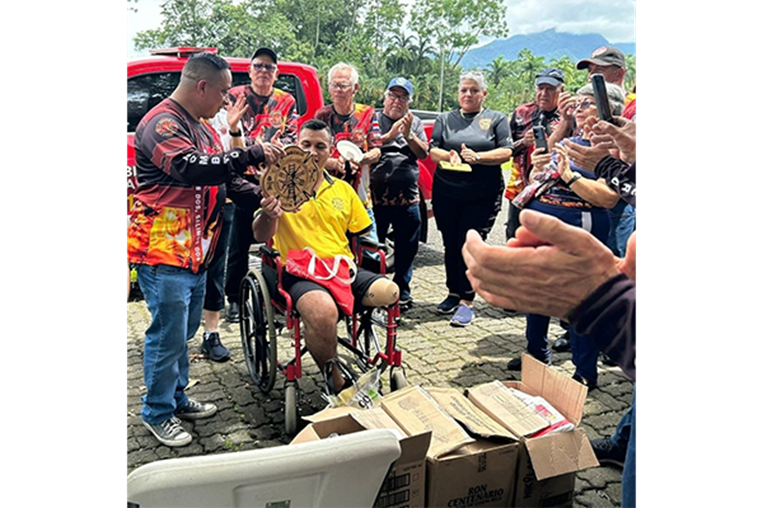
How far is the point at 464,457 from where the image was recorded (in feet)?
7.34

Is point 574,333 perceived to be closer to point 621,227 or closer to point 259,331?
point 621,227

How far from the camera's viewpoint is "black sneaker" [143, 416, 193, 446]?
2.84 metres

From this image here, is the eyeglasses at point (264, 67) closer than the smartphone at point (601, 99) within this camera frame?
No

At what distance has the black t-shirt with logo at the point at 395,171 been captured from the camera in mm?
4531

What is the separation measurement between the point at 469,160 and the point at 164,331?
89.3 inches

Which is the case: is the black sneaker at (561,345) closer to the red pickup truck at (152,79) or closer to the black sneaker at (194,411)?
the black sneaker at (194,411)

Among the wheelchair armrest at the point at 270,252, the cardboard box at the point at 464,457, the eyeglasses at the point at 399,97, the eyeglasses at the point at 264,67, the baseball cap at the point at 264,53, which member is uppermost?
the baseball cap at the point at 264,53

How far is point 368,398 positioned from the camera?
269 centimetres

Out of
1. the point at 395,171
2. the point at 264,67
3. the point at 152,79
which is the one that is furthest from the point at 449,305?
the point at 152,79

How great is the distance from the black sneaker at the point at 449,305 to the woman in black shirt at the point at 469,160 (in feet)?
0.77

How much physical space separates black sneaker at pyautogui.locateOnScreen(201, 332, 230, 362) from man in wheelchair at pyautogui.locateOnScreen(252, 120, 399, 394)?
39.0 inches

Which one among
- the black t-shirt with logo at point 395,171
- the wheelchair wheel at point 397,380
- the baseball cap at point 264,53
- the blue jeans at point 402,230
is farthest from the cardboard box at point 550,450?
the baseball cap at point 264,53
